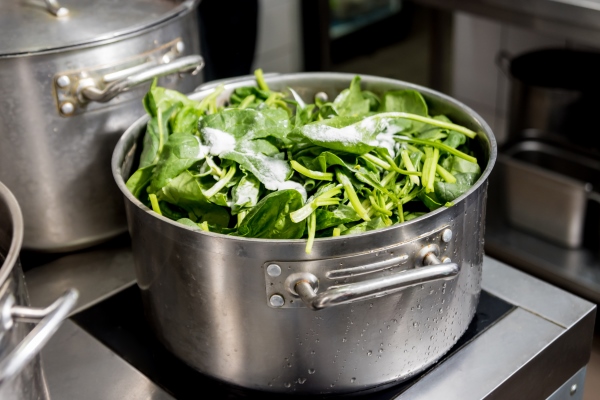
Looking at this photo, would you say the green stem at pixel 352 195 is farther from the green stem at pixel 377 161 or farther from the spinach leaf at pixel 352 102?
the spinach leaf at pixel 352 102

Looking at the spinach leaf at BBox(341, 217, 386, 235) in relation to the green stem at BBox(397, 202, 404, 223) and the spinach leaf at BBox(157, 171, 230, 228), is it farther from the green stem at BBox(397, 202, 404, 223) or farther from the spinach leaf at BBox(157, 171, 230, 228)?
the spinach leaf at BBox(157, 171, 230, 228)

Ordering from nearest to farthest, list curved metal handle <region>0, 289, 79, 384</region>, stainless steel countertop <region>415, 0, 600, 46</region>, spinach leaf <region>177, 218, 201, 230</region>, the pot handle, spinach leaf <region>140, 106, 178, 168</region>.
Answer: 1. curved metal handle <region>0, 289, 79, 384</region>
2. the pot handle
3. spinach leaf <region>177, 218, 201, 230</region>
4. spinach leaf <region>140, 106, 178, 168</region>
5. stainless steel countertop <region>415, 0, 600, 46</region>

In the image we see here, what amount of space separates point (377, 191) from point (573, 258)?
1.18 metres

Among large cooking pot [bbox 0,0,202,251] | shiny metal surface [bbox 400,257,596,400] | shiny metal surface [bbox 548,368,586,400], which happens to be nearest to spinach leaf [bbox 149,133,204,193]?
large cooking pot [bbox 0,0,202,251]

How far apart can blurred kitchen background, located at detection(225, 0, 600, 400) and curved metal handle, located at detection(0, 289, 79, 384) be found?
1405mm

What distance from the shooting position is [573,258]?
1.80 m

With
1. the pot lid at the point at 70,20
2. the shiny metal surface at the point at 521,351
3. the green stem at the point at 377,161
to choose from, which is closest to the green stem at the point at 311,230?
the green stem at the point at 377,161

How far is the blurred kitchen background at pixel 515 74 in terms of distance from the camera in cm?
176

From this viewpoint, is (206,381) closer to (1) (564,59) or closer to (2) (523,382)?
(2) (523,382)

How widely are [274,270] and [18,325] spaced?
229mm

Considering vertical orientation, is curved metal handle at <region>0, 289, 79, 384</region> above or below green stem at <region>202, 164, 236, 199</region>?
above

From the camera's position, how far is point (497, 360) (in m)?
0.83

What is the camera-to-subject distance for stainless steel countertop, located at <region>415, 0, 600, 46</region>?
1.67 meters

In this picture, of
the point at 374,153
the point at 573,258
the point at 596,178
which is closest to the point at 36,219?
the point at 374,153
